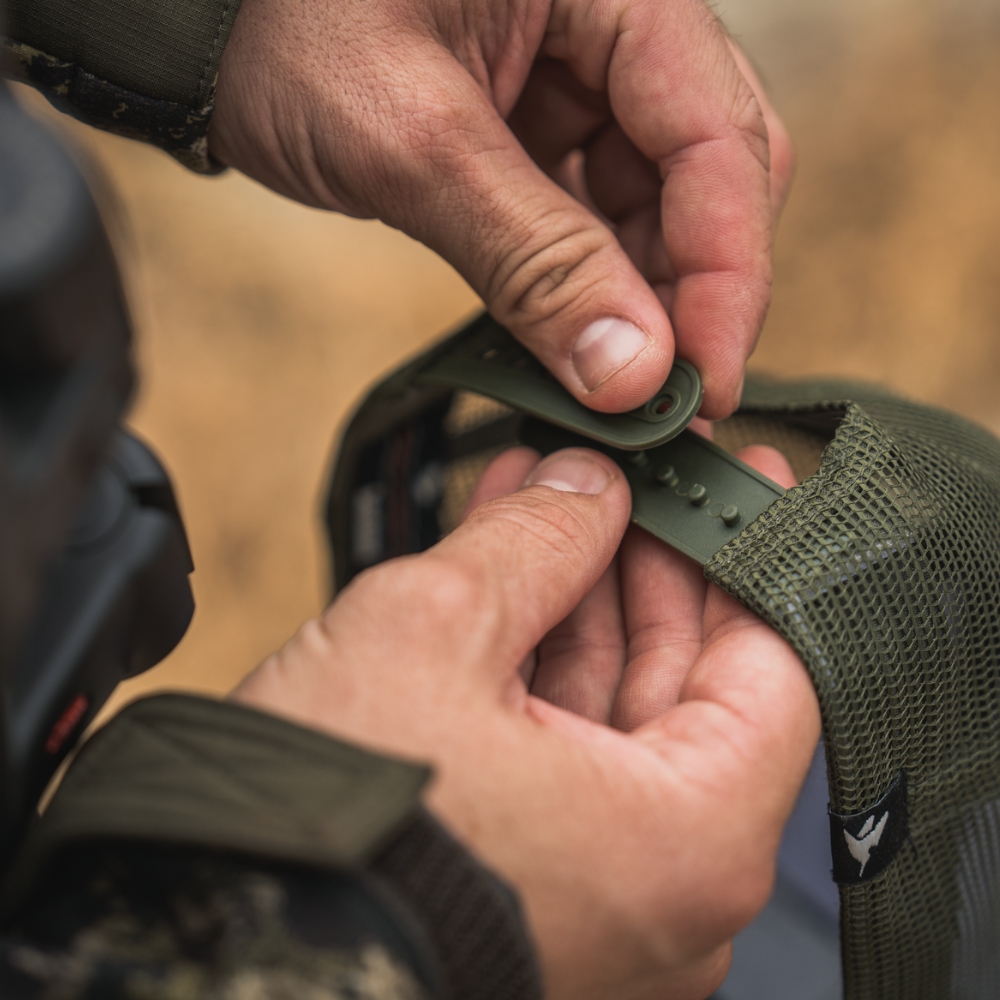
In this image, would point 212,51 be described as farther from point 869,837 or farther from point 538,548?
point 869,837

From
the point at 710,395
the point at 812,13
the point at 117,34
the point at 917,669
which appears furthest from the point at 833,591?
the point at 812,13

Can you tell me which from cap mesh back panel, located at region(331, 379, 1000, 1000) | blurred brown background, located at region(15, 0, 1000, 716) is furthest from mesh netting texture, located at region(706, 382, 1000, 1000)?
blurred brown background, located at region(15, 0, 1000, 716)

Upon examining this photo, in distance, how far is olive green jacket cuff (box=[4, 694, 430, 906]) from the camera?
1.12 ft

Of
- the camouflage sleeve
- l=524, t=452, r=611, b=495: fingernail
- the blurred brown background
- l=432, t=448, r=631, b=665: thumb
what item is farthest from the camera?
the blurred brown background

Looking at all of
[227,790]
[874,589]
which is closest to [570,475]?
[874,589]

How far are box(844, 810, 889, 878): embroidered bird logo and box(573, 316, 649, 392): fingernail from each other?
331 mm

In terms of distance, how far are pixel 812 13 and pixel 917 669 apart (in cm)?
149

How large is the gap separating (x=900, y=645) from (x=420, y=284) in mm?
1101

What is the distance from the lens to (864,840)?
1.74 ft

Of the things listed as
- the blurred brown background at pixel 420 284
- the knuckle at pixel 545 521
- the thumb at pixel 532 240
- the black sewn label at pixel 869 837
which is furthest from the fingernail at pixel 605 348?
the blurred brown background at pixel 420 284

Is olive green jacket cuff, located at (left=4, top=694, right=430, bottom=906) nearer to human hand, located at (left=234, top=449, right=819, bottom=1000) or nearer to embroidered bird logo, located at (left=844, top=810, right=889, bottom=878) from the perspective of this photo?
human hand, located at (left=234, top=449, right=819, bottom=1000)

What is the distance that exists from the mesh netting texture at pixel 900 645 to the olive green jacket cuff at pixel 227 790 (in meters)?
0.27

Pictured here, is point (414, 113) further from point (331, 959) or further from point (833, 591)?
point (331, 959)

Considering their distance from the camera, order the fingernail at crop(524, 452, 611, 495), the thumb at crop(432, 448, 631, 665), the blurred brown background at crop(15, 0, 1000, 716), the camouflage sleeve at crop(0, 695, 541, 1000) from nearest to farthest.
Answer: the camouflage sleeve at crop(0, 695, 541, 1000) < the thumb at crop(432, 448, 631, 665) < the fingernail at crop(524, 452, 611, 495) < the blurred brown background at crop(15, 0, 1000, 716)
